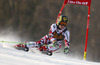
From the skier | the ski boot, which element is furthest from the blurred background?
the ski boot

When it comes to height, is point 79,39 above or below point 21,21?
below

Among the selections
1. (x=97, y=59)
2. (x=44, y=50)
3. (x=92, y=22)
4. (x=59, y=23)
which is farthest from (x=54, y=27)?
(x=97, y=59)

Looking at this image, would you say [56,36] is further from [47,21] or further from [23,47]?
[47,21]

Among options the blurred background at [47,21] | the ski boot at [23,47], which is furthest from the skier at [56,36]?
the blurred background at [47,21]

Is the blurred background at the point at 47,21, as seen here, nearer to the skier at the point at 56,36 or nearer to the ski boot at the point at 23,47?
the skier at the point at 56,36

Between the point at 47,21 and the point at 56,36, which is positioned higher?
the point at 47,21

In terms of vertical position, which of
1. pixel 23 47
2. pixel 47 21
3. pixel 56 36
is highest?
pixel 47 21

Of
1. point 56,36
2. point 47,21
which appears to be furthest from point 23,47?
point 47,21

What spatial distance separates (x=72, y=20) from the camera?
5.45 meters

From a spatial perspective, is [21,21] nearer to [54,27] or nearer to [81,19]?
[81,19]

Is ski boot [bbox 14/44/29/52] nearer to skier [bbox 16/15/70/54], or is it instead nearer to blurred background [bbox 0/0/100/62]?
skier [bbox 16/15/70/54]

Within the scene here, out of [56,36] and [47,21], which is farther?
[47,21]

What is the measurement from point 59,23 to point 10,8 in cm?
270

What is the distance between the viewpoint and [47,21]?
5.46 metres
